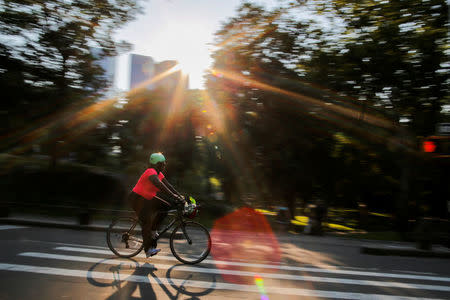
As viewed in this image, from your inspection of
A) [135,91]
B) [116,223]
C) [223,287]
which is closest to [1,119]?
[135,91]

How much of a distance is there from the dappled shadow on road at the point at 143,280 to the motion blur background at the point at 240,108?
1220 centimetres

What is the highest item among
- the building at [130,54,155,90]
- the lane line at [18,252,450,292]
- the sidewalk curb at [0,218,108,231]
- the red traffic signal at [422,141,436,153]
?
the building at [130,54,155,90]

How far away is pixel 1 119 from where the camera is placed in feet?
63.3

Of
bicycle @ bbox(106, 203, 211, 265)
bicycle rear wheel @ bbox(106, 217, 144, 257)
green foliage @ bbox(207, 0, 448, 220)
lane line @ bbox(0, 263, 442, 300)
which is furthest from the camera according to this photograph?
green foliage @ bbox(207, 0, 448, 220)

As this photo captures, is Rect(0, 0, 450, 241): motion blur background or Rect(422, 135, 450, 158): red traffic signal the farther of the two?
Rect(0, 0, 450, 241): motion blur background

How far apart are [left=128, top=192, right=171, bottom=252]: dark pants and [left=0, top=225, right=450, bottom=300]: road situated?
1.41ft

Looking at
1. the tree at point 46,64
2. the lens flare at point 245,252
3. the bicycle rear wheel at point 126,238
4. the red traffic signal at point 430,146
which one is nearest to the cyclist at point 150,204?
the bicycle rear wheel at point 126,238

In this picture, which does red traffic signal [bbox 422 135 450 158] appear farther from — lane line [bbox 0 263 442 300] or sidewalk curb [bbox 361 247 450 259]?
lane line [bbox 0 263 442 300]

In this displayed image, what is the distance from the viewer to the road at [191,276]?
4883 millimetres

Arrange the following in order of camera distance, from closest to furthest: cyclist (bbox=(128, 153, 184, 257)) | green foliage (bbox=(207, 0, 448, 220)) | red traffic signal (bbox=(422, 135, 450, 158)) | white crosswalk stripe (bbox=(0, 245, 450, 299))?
white crosswalk stripe (bbox=(0, 245, 450, 299)) < cyclist (bbox=(128, 153, 184, 257)) < red traffic signal (bbox=(422, 135, 450, 158)) < green foliage (bbox=(207, 0, 448, 220))

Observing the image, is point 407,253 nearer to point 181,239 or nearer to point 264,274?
point 264,274

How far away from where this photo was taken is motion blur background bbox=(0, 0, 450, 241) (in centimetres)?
1795

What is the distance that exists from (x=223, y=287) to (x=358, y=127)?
15160mm

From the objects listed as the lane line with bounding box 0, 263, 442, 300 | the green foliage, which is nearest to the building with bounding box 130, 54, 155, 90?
the green foliage
